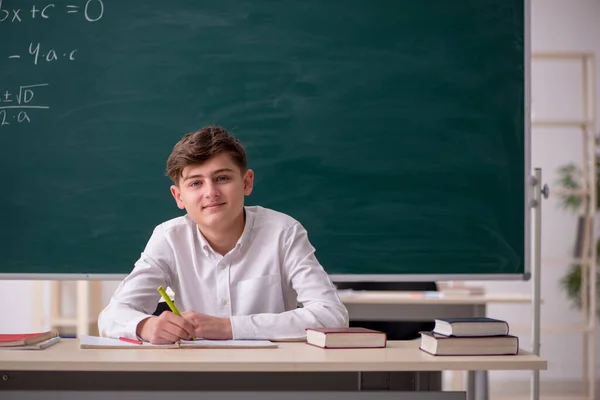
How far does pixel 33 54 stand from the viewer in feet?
10.2

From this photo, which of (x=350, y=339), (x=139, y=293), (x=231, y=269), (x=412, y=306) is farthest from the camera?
(x=412, y=306)

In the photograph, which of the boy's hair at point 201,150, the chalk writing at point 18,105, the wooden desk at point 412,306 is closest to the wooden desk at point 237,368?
the boy's hair at point 201,150

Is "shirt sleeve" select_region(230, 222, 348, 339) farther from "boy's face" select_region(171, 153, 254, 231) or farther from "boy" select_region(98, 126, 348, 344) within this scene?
"boy's face" select_region(171, 153, 254, 231)

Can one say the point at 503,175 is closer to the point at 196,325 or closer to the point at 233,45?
the point at 233,45

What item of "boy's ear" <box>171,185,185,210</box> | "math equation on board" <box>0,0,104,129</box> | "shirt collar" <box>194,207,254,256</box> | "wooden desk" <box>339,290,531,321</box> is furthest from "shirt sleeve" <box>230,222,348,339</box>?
"wooden desk" <box>339,290,531,321</box>

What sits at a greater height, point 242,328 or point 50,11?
point 50,11

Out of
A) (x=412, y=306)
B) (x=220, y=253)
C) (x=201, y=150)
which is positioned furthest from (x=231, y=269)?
(x=412, y=306)

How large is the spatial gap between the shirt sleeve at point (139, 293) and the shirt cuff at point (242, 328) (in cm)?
24

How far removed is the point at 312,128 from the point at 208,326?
1140 millimetres

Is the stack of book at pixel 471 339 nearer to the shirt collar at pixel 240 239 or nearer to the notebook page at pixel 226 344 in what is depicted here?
the notebook page at pixel 226 344

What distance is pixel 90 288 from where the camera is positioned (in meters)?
5.69

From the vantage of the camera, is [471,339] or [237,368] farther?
[471,339]

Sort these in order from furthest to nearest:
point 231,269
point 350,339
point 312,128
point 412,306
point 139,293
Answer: point 412,306 → point 312,128 → point 231,269 → point 139,293 → point 350,339

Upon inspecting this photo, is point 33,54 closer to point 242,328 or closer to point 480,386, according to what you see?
point 242,328
